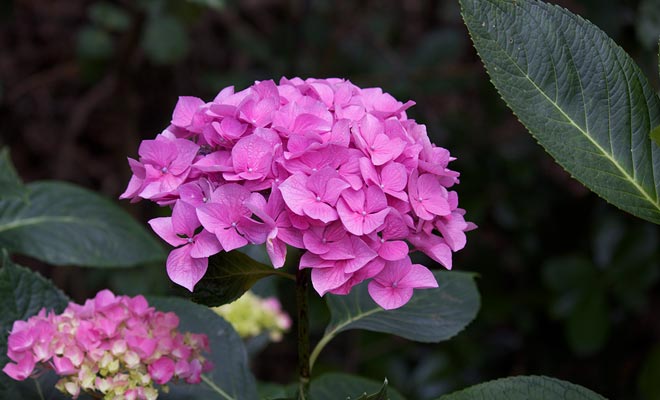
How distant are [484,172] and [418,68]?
532mm

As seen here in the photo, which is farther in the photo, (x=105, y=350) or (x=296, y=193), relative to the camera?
(x=105, y=350)

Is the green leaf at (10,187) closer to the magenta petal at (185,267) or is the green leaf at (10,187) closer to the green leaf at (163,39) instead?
the magenta petal at (185,267)

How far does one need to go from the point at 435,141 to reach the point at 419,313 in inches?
64.1

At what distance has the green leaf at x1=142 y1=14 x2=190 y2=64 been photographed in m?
2.62

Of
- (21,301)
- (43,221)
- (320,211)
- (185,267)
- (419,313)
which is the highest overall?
(320,211)

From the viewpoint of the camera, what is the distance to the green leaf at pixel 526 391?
842 millimetres

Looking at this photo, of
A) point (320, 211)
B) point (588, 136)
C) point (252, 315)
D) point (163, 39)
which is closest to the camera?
point (320, 211)

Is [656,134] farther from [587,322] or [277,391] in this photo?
[587,322]

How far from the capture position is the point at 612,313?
257 cm

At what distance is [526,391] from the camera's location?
2.78 ft

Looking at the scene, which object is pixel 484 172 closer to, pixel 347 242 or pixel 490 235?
pixel 490 235

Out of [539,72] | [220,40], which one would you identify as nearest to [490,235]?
[220,40]

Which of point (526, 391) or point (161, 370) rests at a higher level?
point (526, 391)

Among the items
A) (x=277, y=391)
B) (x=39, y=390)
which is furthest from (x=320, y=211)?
(x=277, y=391)
